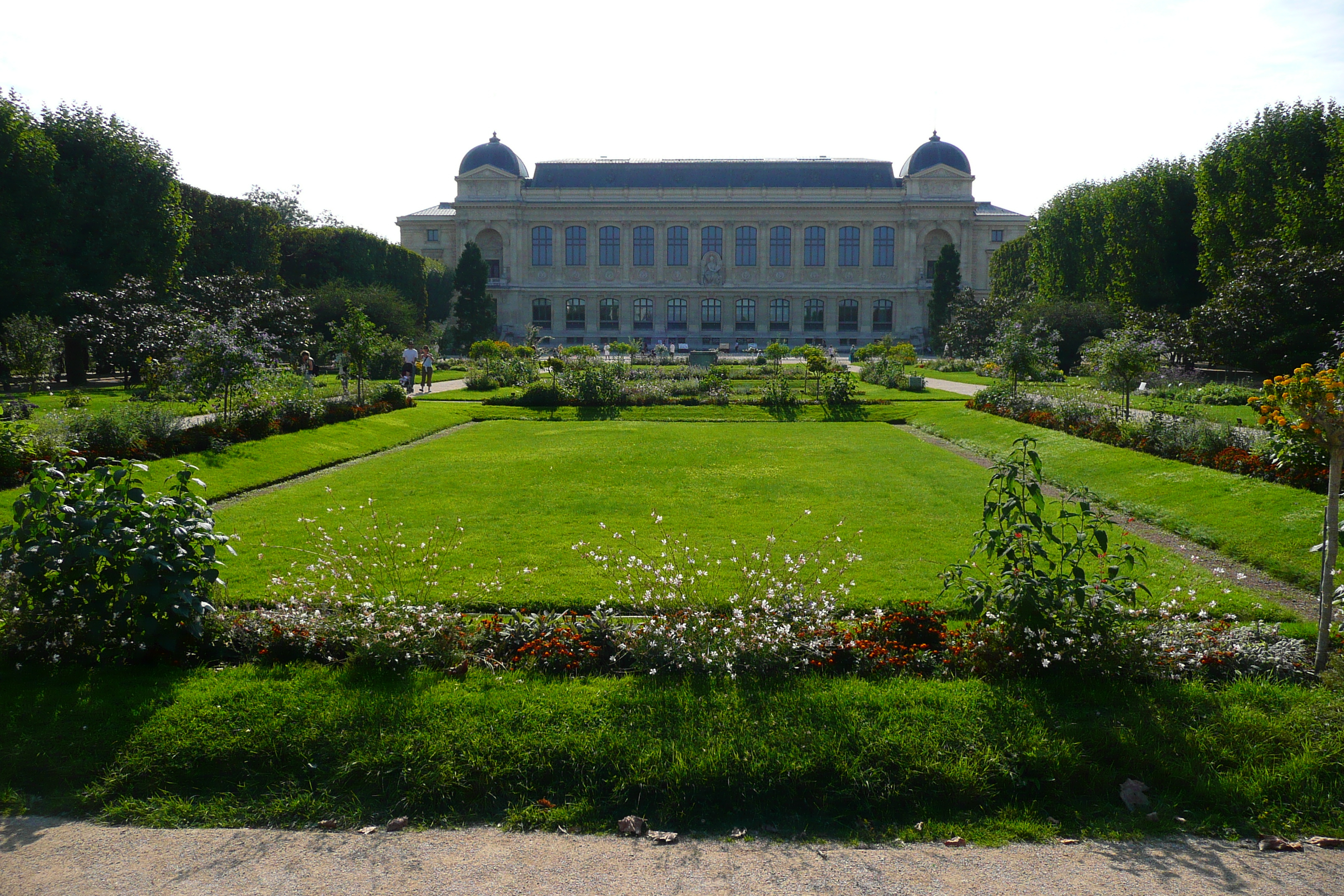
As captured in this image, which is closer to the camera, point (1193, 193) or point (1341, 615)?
point (1341, 615)

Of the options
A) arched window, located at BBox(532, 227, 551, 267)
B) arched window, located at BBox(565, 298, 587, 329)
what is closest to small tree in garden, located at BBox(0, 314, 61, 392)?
arched window, located at BBox(565, 298, 587, 329)

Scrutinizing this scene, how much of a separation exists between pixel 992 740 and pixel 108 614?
18.0ft

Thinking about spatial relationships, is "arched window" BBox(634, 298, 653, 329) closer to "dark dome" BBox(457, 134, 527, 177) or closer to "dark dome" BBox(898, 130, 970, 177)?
"dark dome" BBox(457, 134, 527, 177)

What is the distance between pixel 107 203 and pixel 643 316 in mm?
53119

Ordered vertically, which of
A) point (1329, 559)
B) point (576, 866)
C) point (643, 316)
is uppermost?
point (643, 316)

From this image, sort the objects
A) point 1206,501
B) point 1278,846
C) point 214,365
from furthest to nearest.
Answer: point 214,365 → point 1206,501 → point 1278,846

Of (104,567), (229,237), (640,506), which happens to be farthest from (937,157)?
(104,567)

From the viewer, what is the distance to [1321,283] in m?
24.3

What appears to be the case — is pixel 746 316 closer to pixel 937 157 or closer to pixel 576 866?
pixel 937 157

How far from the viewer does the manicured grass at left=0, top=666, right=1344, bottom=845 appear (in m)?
4.24

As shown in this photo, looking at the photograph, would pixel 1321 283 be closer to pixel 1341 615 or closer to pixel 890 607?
pixel 1341 615

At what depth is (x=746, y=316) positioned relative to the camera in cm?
7762

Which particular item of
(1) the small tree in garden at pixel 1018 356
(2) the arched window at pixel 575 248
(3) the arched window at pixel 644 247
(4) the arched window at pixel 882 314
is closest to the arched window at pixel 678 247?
(3) the arched window at pixel 644 247

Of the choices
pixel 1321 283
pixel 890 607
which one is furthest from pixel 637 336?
pixel 890 607
